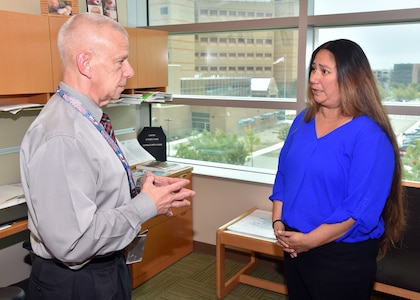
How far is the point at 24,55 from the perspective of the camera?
232cm

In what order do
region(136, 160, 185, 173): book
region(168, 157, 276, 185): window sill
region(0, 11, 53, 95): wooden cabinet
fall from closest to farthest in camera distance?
region(0, 11, 53, 95): wooden cabinet
region(136, 160, 185, 173): book
region(168, 157, 276, 185): window sill

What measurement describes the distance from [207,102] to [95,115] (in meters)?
2.19

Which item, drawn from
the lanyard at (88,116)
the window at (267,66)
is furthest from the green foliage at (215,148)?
the lanyard at (88,116)

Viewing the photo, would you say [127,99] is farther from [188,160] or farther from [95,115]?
[95,115]

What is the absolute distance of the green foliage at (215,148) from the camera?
3.59 meters

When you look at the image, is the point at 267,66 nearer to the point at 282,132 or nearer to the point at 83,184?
the point at 282,132

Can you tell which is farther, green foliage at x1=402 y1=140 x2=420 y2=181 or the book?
the book

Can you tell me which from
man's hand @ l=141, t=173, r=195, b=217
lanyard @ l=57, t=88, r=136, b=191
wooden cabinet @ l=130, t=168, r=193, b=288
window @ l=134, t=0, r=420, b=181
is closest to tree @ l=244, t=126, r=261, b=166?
window @ l=134, t=0, r=420, b=181

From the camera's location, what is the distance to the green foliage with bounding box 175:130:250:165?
359 centimetres

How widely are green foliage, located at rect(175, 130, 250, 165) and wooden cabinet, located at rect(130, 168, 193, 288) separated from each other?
1.33 ft

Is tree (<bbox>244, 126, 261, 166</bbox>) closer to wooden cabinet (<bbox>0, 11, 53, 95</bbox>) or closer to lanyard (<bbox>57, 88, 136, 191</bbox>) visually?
wooden cabinet (<bbox>0, 11, 53, 95</bbox>)

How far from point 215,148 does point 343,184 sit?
7.25 ft

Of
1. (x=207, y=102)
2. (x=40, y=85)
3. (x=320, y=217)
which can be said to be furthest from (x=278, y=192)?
(x=207, y=102)

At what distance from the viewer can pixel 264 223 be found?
2.88 m
